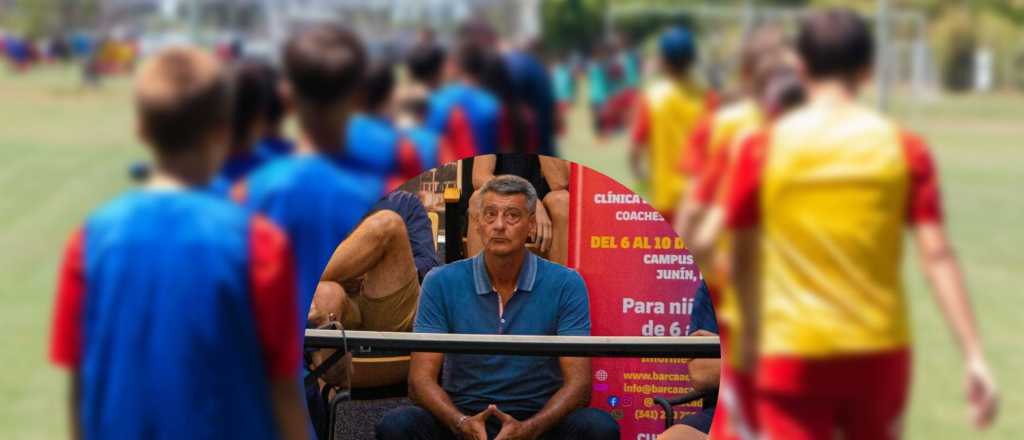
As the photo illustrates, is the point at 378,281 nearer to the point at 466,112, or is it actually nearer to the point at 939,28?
the point at 466,112

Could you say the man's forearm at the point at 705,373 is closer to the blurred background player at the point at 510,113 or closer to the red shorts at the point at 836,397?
the red shorts at the point at 836,397

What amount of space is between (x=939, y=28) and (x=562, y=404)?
9085mm

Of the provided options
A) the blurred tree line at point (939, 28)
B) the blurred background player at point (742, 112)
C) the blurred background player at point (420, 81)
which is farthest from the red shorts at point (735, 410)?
the blurred tree line at point (939, 28)

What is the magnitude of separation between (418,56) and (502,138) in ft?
3.32

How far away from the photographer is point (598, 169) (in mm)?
3623

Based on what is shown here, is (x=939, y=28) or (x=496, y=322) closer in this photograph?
(x=496, y=322)

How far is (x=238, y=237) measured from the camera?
1.07 meters

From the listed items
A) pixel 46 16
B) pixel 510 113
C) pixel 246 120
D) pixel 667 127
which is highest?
pixel 46 16

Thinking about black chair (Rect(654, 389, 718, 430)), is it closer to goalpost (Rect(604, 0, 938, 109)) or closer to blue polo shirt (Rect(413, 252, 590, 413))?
blue polo shirt (Rect(413, 252, 590, 413))

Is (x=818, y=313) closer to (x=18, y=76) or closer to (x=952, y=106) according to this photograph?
(x=952, y=106)

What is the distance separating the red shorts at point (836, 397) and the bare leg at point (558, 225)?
0.59 metres

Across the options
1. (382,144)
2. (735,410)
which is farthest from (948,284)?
(382,144)

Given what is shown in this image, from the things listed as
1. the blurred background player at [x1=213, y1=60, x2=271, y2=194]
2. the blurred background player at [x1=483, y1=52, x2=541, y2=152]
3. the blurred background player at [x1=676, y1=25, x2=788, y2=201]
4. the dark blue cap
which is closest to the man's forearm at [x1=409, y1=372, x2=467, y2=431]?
the blurred background player at [x1=213, y1=60, x2=271, y2=194]

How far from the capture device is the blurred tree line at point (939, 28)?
8.19 m
